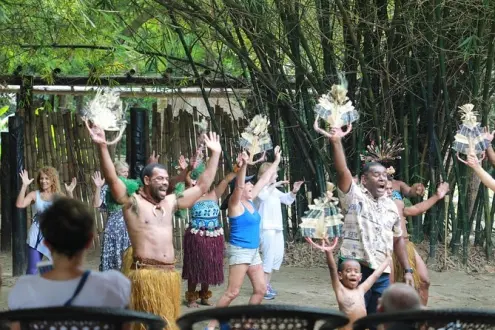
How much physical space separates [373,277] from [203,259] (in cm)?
272

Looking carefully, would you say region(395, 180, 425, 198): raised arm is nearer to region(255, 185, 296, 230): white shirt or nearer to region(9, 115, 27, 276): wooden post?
region(255, 185, 296, 230): white shirt

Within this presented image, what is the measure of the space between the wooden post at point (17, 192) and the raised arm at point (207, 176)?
4322 millimetres

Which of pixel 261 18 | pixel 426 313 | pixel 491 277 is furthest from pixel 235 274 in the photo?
pixel 426 313

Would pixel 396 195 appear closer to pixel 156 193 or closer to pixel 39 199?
pixel 156 193

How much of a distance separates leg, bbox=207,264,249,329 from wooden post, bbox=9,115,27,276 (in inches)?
138

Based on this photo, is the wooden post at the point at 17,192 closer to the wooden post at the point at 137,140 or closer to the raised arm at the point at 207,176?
the wooden post at the point at 137,140

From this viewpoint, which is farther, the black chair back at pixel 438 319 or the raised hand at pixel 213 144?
the raised hand at pixel 213 144

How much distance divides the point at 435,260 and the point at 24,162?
4.64m

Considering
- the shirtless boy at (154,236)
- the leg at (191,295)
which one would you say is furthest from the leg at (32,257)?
the shirtless boy at (154,236)

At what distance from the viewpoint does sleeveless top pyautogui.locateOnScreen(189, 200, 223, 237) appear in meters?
7.95

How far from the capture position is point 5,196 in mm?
10984

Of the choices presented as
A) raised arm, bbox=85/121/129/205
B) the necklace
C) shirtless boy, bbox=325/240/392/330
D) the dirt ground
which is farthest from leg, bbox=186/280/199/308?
shirtless boy, bbox=325/240/392/330

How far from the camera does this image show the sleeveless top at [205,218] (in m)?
7.95

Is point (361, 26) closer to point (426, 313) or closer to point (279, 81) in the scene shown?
point (279, 81)
